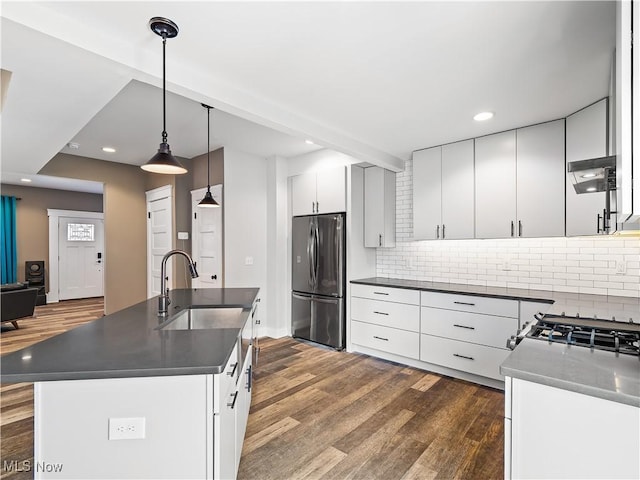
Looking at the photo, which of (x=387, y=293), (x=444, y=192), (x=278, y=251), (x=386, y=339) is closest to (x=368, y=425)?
(x=386, y=339)

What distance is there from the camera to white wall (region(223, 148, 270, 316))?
4.51m

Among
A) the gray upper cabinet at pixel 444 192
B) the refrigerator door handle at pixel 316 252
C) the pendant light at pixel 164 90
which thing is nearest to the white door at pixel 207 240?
the refrigerator door handle at pixel 316 252

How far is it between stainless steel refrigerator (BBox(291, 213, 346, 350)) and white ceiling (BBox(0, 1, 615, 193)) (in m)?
1.35

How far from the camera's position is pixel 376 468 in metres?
2.02

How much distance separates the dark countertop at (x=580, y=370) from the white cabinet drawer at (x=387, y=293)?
2.17 m

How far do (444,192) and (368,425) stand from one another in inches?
96.5

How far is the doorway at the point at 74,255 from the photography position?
7934 mm

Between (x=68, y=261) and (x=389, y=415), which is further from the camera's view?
(x=68, y=261)

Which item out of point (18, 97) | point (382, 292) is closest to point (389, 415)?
point (382, 292)

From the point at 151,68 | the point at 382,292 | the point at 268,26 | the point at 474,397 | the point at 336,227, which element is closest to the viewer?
the point at 268,26

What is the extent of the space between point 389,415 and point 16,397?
327 cm

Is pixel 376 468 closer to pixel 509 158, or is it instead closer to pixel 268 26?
pixel 268 26

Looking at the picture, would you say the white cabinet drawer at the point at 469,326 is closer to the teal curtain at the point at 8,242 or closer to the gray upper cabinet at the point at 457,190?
the gray upper cabinet at the point at 457,190

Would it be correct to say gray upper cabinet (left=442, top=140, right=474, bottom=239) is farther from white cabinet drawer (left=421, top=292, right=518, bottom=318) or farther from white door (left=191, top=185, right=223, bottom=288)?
white door (left=191, top=185, right=223, bottom=288)
